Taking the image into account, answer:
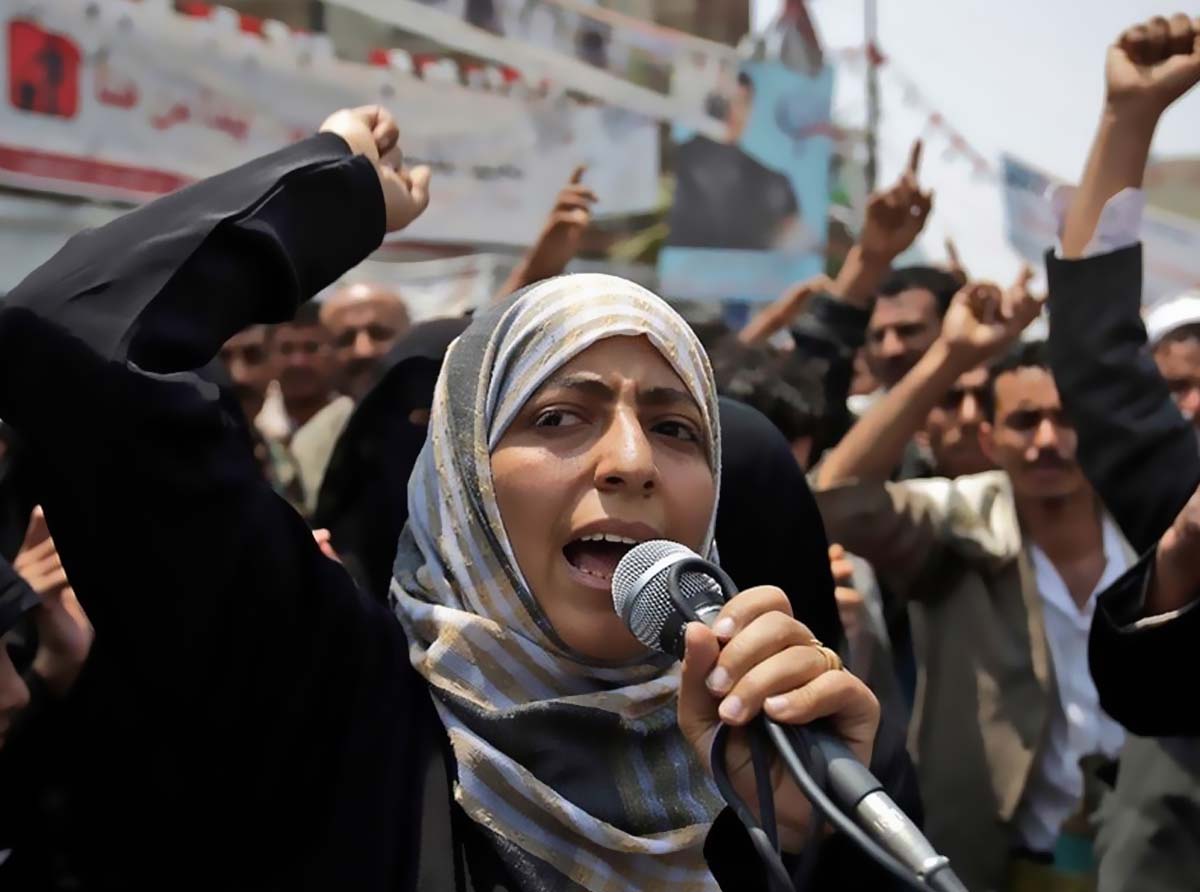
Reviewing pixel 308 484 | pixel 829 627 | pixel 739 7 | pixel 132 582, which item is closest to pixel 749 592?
pixel 132 582

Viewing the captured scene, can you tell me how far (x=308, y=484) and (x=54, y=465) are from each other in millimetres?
2566

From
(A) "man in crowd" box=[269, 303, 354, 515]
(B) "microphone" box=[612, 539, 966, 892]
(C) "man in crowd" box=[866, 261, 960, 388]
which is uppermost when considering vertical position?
(B) "microphone" box=[612, 539, 966, 892]

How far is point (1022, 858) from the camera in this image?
3.06 metres

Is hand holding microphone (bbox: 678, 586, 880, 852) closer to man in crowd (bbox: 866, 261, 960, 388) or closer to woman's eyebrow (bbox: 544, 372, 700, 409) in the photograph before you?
woman's eyebrow (bbox: 544, 372, 700, 409)

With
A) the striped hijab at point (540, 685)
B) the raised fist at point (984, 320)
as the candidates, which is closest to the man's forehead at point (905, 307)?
the raised fist at point (984, 320)

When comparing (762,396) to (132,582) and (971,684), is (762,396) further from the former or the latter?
(132,582)

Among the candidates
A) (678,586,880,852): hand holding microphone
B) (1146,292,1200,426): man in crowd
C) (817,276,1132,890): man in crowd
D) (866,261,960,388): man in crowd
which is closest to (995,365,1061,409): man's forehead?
(817,276,1132,890): man in crowd

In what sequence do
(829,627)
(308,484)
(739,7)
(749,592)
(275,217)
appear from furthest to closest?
(739,7)
(308,484)
(829,627)
(275,217)
(749,592)

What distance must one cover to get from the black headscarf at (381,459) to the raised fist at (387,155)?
61 centimetres

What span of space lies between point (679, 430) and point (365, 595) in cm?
35

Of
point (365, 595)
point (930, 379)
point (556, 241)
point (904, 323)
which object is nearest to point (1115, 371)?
point (930, 379)

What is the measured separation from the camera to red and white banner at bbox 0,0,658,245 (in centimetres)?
436

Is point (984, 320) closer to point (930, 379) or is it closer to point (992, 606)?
point (930, 379)

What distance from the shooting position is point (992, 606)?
3137 millimetres
